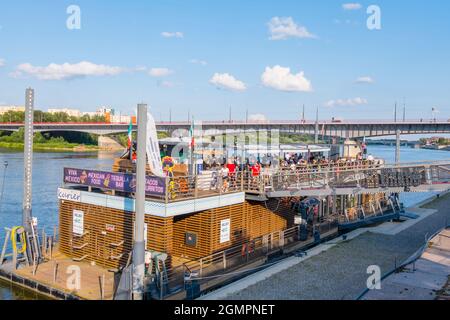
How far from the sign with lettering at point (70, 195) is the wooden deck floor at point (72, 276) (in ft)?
7.49

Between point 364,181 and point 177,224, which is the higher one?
point 364,181

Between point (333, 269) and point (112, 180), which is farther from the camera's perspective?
point (112, 180)

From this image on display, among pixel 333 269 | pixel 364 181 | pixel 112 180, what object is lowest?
pixel 333 269

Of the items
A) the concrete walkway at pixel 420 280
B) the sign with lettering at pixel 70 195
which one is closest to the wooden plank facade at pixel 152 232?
the sign with lettering at pixel 70 195

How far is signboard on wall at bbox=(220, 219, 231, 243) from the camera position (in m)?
17.6

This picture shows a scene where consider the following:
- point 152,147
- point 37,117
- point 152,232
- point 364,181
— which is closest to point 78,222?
point 152,232

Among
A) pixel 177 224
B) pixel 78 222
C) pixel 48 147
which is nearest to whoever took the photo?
pixel 177 224

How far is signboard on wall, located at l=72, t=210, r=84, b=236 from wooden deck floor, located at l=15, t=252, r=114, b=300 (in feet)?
3.57

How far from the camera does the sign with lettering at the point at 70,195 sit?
18062 millimetres

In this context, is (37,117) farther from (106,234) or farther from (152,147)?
(152,147)

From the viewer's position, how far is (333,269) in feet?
54.9

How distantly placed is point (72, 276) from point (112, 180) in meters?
3.60

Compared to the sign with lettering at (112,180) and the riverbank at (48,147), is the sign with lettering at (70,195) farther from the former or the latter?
the riverbank at (48,147)
